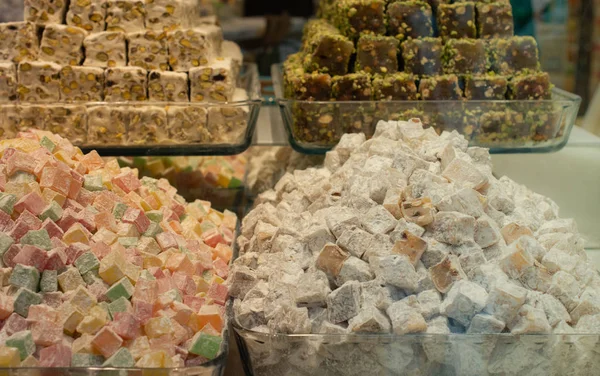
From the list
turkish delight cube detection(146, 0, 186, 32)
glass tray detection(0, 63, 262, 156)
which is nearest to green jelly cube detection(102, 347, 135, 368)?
glass tray detection(0, 63, 262, 156)

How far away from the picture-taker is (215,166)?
2.05 meters

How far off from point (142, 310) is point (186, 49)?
0.95m

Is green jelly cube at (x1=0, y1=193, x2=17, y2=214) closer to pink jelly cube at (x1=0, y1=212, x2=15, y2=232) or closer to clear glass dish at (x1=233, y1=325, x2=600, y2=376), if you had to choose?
pink jelly cube at (x1=0, y1=212, x2=15, y2=232)

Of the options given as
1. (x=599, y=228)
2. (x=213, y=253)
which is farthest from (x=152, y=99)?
(x=599, y=228)

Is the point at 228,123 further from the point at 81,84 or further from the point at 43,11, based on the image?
the point at 43,11

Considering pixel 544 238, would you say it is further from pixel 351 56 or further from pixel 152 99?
pixel 152 99

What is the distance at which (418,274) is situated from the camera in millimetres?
1138

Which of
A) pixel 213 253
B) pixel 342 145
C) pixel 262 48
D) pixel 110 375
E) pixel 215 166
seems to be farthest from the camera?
pixel 262 48

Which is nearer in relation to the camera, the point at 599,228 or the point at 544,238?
the point at 544,238

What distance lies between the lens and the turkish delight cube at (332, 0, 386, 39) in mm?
1833

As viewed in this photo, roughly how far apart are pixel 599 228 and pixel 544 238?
1.88 feet

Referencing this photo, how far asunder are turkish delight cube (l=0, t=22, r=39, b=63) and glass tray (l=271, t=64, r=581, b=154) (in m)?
0.72

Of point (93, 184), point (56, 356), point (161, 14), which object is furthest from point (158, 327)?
point (161, 14)

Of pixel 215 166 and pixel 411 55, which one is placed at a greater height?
pixel 411 55
